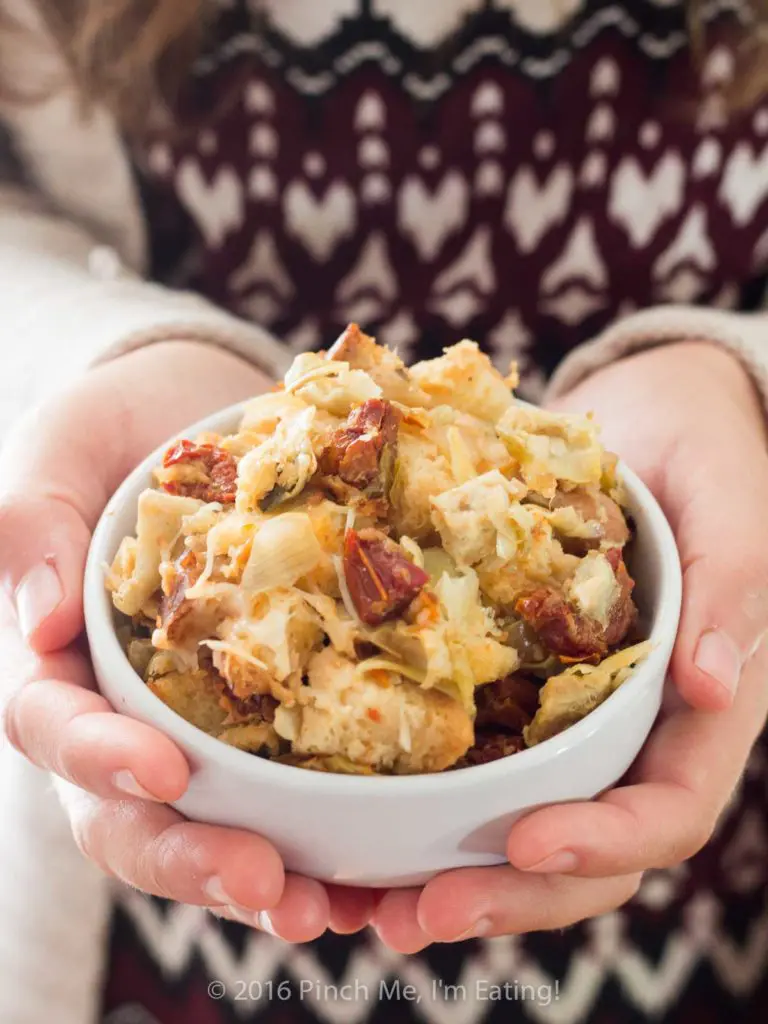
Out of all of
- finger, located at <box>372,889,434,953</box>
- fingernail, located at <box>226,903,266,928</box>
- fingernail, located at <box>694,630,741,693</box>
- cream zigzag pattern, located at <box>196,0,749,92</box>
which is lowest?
fingernail, located at <box>226,903,266,928</box>

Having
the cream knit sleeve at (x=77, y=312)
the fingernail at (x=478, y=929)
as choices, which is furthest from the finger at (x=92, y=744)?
the cream knit sleeve at (x=77, y=312)

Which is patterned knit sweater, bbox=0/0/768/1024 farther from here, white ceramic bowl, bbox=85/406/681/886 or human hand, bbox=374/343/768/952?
white ceramic bowl, bbox=85/406/681/886

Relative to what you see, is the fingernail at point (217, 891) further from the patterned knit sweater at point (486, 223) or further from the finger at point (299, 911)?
the patterned knit sweater at point (486, 223)

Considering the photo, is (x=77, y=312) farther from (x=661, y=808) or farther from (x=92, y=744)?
(x=661, y=808)

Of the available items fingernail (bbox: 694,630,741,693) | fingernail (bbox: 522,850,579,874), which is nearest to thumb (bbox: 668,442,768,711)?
fingernail (bbox: 694,630,741,693)

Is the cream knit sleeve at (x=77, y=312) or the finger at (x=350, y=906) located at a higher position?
the cream knit sleeve at (x=77, y=312)

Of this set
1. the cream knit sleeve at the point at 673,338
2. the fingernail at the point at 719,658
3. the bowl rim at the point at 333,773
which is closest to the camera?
the bowl rim at the point at 333,773
